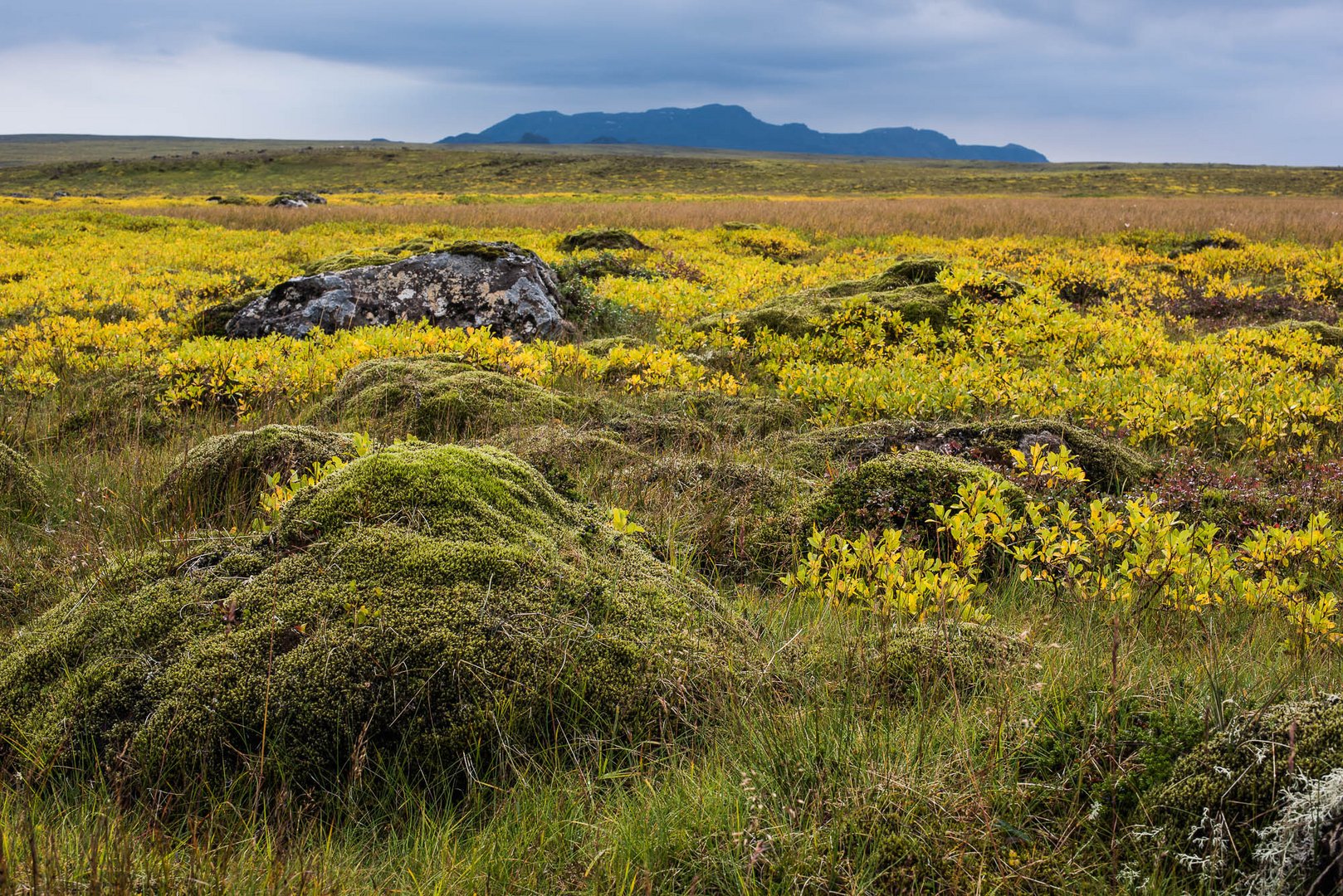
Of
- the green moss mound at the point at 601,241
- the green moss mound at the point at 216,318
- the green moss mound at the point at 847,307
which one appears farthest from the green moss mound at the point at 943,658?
the green moss mound at the point at 601,241

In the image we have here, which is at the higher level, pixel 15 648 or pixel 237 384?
pixel 237 384

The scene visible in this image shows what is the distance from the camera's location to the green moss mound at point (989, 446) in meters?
5.14

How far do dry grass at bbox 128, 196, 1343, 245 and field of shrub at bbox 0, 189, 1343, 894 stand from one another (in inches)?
741

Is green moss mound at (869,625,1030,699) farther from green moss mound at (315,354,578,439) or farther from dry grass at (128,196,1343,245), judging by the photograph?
dry grass at (128,196,1343,245)

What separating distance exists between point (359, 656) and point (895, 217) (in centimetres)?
2713

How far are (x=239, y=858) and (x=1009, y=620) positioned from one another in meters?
2.92

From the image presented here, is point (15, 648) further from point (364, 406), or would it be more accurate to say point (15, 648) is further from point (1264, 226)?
point (1264, 226)

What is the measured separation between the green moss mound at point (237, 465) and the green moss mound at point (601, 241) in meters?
15.2

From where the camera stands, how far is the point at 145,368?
7.80 metres

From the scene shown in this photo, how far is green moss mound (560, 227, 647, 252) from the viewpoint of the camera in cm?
1908

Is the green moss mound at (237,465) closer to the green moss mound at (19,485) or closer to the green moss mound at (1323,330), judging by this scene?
the green moss mound at (19,485)

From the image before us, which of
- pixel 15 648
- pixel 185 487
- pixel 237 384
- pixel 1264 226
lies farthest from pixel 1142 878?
pixel 1264 226

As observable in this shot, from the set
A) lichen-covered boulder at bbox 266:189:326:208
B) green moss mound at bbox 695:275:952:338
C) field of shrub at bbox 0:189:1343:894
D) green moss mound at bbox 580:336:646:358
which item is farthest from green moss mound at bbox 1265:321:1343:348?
lichen-covered boulder at bbox 266:189:326:208

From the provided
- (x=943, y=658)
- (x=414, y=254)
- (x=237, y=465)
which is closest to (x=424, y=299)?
(x=414, y=254)
